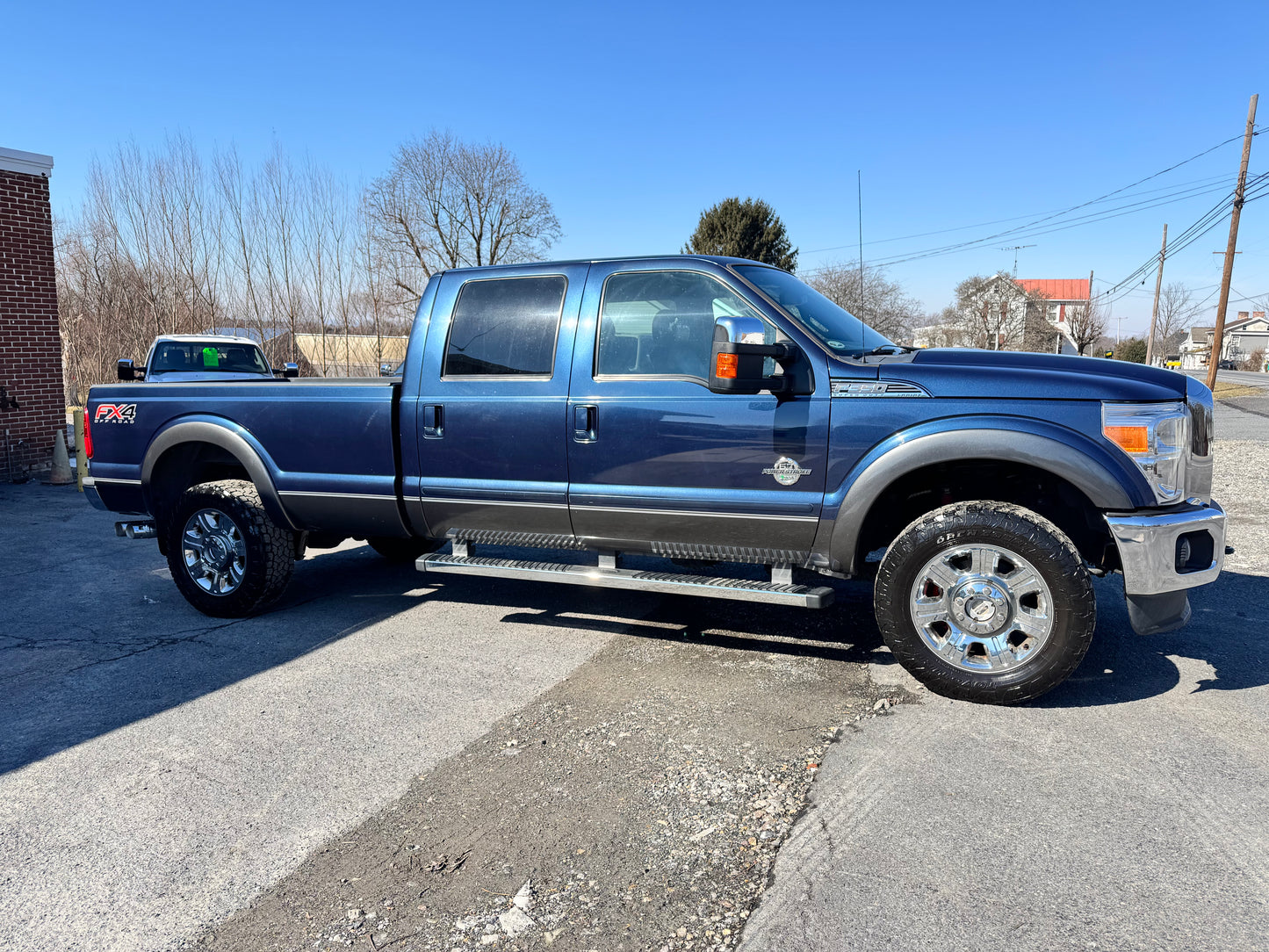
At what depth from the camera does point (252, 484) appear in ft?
18.2

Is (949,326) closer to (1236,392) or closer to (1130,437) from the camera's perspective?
(1236,392)

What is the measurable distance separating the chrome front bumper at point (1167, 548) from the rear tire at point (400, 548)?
4.95m

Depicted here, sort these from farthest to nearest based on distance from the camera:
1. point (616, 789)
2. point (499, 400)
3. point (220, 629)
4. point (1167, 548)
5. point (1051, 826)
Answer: point (220, 629) → point (499, 400) → point (1167, 548) → point (616, 789) → point (1051, 826)

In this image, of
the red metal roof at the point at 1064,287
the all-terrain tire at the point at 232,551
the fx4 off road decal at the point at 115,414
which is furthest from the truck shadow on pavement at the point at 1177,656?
the red metal roof at the point at 1064,287

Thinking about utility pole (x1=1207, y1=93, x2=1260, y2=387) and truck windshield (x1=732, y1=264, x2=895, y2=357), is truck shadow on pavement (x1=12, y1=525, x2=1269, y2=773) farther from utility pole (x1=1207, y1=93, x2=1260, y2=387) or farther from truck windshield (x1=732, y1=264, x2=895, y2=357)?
utility pole (x1=1207, y1=93, x2=1260, y2=387)

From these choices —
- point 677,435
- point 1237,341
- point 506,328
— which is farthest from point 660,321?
point 1237,341

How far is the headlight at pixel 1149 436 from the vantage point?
3713 mm

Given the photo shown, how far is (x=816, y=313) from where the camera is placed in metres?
4.67

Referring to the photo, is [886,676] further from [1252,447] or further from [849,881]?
[1252,447]

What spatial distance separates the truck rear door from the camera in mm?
4703

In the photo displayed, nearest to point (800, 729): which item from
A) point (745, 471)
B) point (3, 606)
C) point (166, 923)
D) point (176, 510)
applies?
point (745, 471)

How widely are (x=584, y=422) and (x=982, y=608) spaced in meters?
2.15

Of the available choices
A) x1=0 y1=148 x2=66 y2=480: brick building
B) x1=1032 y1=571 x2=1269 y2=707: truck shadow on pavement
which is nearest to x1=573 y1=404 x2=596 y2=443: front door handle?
x1=1032 y1=571 x2=1269 y2=707: truck shadow on pavement

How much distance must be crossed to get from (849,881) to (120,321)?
2512 cm
